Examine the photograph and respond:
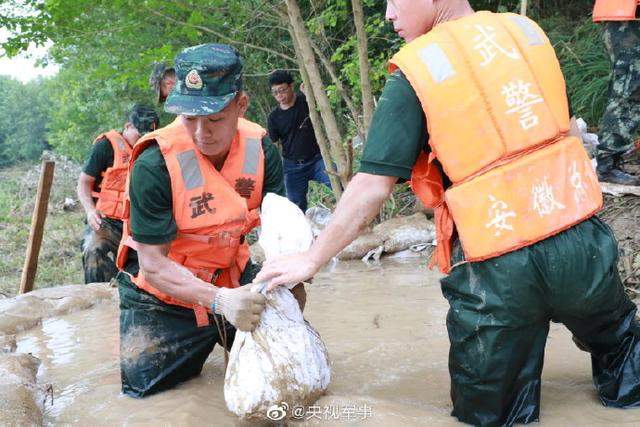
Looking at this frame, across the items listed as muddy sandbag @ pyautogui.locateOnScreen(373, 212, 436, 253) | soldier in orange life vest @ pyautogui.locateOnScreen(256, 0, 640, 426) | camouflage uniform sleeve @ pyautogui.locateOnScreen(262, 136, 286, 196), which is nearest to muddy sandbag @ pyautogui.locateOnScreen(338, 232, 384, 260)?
muddy sandbag @ pyautogui.locateOnScreen(373, 212, 436, 253)

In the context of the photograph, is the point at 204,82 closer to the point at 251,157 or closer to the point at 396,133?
the point at 251,157

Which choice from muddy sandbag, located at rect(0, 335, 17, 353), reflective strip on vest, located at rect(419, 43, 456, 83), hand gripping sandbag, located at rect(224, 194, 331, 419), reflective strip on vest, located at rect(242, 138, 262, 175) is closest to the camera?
reflective strip on vest, located at rect(419, 43, 456, 83)

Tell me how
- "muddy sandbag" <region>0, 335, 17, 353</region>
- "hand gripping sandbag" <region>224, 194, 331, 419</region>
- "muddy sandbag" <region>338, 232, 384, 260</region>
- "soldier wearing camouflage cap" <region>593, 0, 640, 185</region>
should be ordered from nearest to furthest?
1. "hand gripping sandbag" <region>224, 194, 331, 419</region>
2. "muddy sandbag" <region>0, 335, 17, 353</region>
3. "soldier wearing camouflage cap" <region>593, 0, 640, 185</region>
4. "muddy sandbag" <region>338, 232, 384, 260</region>

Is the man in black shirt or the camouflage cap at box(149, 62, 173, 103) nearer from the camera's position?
the camouflage cap at box(149, 62, 173, 103)

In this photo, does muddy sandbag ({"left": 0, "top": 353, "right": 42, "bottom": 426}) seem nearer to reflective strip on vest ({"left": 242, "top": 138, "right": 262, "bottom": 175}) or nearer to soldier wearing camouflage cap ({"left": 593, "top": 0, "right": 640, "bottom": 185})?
reflective strip on vest ({"left": 242, "top": 138, "right": 262, "bottom": 175})

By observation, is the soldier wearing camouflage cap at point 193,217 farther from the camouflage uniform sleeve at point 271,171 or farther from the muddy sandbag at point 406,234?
the muddy sandbag at point 406,234

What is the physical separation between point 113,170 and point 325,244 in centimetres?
386

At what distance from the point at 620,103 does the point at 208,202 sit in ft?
12.1

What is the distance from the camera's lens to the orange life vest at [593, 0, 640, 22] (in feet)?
15.9

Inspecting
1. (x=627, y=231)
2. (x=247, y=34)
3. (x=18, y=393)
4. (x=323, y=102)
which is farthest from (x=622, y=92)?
(x=247, y=34)

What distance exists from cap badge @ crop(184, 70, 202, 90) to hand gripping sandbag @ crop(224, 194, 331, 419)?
609 millimetres

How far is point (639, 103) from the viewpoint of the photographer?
201 inches

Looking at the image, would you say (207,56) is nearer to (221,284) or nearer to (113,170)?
(221,284)

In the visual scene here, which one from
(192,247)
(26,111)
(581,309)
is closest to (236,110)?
(192,247)
